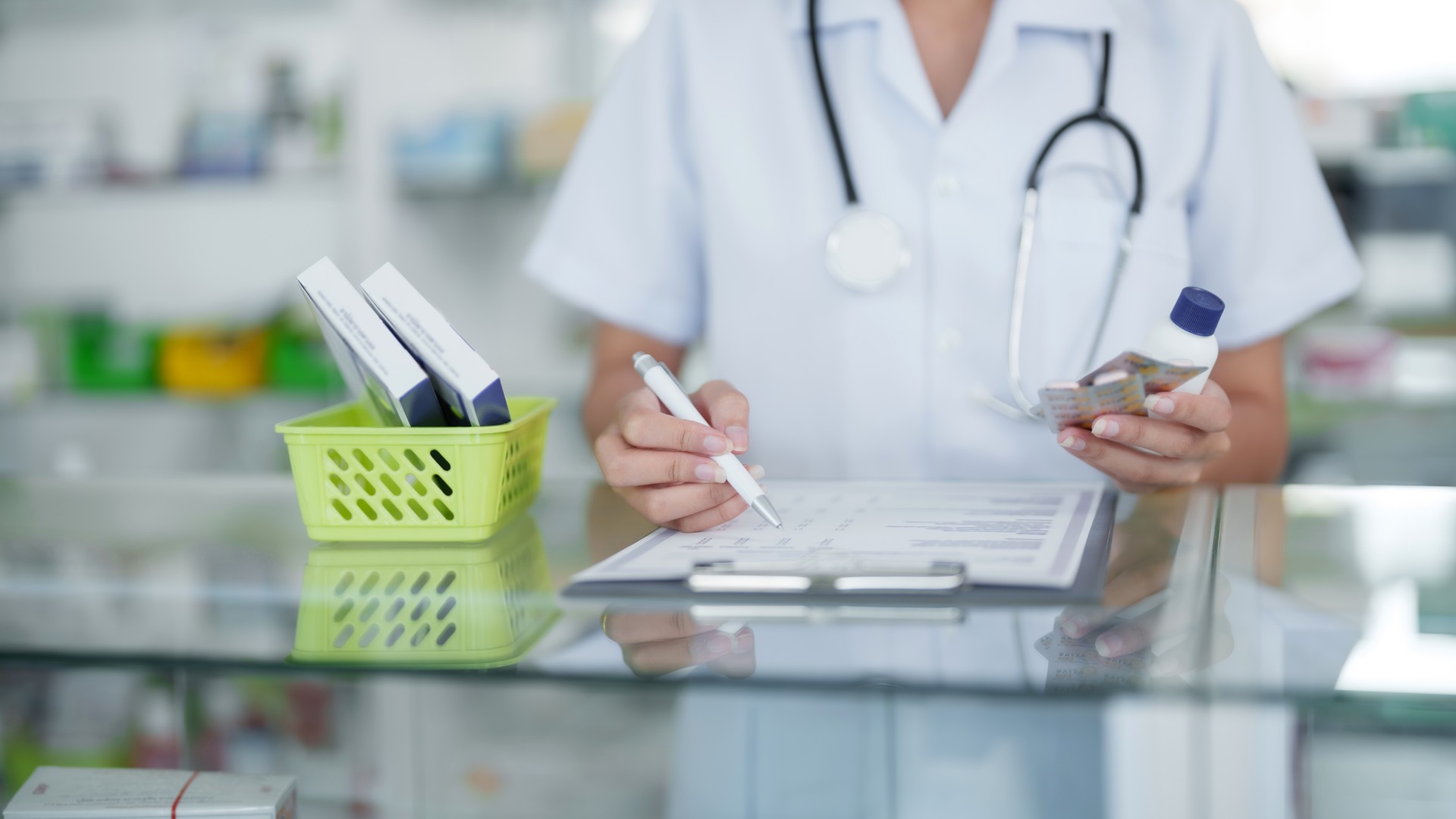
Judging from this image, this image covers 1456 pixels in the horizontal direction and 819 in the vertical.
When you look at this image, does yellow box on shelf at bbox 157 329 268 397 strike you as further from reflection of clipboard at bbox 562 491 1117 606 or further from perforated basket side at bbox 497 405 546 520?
reflection of clipboard at bbox 562 491 1117 606

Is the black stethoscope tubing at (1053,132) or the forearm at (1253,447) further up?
the black stethoscope tubing at (1053,132)

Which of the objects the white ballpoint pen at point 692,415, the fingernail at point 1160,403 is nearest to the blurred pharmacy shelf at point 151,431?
the white ballpoint pen at point 692,415

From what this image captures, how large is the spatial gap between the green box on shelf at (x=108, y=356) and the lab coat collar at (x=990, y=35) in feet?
6.19

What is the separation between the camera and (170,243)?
8.51 ft

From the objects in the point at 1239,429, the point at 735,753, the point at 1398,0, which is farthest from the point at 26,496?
the point at 1398,0

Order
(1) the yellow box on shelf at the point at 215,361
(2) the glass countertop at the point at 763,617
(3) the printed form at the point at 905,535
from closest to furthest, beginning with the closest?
(2) the glass countertop at the point at 763,617, (3) the printed form at the point at 905,535, (1) the yellow box on shelf at the point at 215,361

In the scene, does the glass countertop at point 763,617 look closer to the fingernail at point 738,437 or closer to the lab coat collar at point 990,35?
the fingernail at point 738,437

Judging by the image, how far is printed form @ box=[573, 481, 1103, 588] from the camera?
1.59 feet

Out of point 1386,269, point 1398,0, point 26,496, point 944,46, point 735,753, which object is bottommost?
point 735,753

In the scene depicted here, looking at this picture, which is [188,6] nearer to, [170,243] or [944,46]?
[170,243]

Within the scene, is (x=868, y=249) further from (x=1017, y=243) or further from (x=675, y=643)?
(x=675, y=643)

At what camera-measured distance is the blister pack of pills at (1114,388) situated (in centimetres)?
57

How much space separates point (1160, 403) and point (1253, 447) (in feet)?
1.38

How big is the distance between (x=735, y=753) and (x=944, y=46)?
2.04 feet
